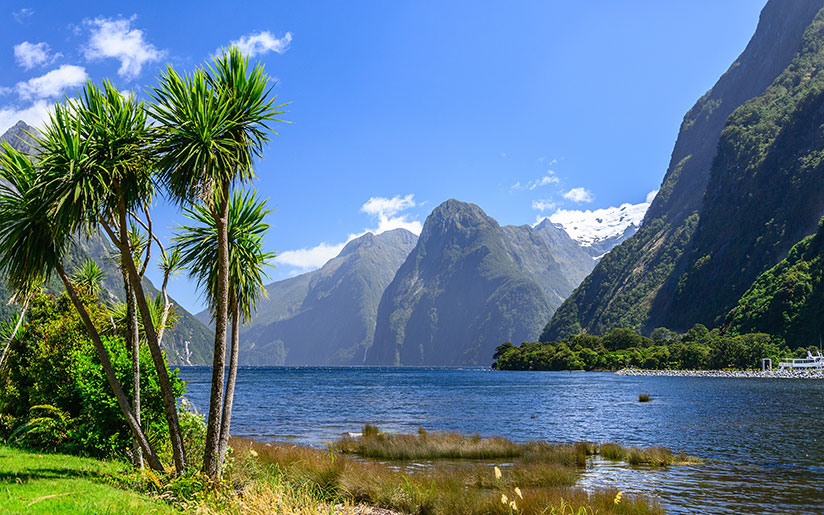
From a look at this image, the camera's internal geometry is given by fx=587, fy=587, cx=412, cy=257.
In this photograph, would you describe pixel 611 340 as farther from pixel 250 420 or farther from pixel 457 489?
pixel 457 489

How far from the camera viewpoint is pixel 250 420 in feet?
148

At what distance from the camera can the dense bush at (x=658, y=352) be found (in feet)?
426

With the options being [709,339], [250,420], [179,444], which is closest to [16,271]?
[179,444]

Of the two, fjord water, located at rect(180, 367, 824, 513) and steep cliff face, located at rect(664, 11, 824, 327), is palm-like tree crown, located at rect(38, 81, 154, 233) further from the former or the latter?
A: steep cliff face, located at rect(664, 11, 824, 327)

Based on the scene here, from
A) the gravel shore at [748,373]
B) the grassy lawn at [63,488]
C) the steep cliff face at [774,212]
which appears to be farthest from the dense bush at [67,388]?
the steep cliff face at [774,212]

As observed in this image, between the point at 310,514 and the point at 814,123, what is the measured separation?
217 metres

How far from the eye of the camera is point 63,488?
1181 cm

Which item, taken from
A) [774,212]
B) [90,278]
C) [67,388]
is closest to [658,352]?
[774,212]

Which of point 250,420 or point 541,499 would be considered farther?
point 250,420

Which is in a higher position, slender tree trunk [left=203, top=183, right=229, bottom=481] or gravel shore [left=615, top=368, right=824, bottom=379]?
slender tree trunk [left=203, top=183, right=229, bottom=481]

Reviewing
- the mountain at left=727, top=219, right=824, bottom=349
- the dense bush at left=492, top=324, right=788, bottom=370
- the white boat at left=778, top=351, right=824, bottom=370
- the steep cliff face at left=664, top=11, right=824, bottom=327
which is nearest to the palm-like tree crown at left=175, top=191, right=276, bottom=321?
the white boat at left=778, top=351, right=824, bottom=370

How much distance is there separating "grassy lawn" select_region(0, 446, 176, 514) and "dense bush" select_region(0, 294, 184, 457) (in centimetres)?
101

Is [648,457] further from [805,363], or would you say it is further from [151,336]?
[805,363]

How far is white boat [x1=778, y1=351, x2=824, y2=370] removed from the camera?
370 feet
